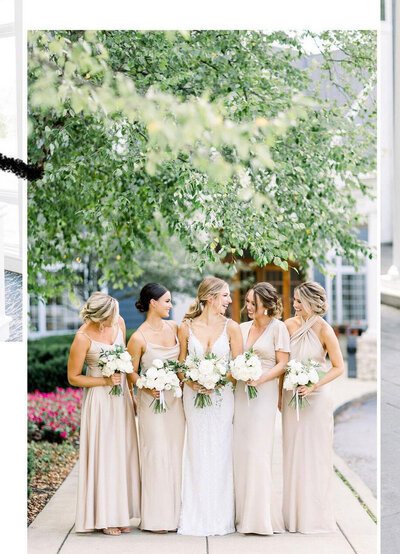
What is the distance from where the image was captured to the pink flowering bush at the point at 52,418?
796 cm

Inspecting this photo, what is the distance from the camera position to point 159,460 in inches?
185

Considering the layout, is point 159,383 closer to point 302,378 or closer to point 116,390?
point 116,390

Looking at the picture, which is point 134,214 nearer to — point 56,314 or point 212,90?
point 212,90

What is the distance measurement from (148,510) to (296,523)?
956mm

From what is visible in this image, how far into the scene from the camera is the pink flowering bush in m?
7.96

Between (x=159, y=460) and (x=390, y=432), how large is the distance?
309cm

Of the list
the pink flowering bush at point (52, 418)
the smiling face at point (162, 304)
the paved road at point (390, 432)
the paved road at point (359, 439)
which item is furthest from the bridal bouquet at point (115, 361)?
the paved road at point (359, 439)

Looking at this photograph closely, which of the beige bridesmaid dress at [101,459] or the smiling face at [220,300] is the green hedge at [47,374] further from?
the smiling face at [220,300]

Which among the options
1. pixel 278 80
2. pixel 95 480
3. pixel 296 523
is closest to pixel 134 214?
pixel 278 80

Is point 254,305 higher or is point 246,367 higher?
point 254,305

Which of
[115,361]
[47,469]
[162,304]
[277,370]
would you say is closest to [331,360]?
[277,370]

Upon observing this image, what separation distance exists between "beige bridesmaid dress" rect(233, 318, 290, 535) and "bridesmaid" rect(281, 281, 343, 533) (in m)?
0.14

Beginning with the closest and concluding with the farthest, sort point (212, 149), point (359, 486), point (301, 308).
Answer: point (301, 308), point (212, 149), point (359, 486)

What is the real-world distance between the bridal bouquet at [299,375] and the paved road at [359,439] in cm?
328
